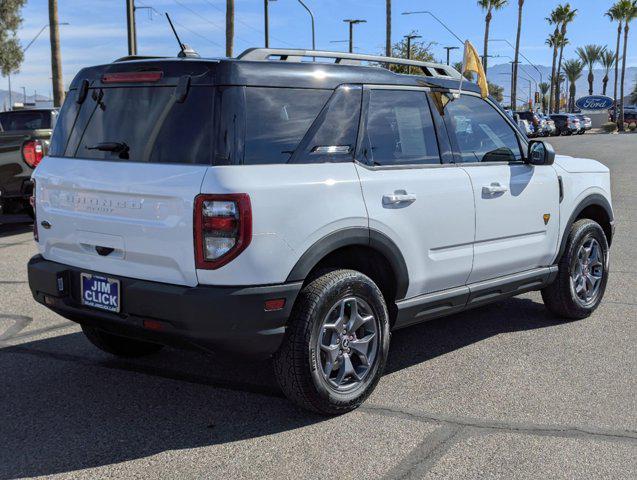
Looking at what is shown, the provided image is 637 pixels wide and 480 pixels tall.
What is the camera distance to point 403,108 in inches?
185

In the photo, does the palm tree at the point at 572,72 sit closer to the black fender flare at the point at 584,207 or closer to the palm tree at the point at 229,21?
the palm tree at the point at 229,21

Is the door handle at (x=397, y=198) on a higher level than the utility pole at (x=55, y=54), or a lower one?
lower

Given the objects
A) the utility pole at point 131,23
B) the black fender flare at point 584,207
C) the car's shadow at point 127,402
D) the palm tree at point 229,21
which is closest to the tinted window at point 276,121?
the car's shadow at point 127,402

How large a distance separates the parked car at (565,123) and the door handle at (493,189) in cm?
5560

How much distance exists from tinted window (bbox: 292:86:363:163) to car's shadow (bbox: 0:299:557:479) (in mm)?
1159

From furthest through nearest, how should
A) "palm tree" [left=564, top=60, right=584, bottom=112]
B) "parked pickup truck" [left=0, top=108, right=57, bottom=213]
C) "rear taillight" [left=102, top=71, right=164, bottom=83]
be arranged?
"palm tree" [left=564, top=60, right=584, bottom=112] → "parked pickup truck" [left=0, top=108, right=57, bottom=213] → "rear taillight" [left=102, top=71, right=164, bottom=83]

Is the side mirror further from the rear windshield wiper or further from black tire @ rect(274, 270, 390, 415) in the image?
the rear windshield wiper

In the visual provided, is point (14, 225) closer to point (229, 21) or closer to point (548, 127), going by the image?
point (229, 21)

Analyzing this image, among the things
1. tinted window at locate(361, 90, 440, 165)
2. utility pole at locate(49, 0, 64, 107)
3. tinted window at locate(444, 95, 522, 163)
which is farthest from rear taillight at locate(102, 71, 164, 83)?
utility pole at locate(49, 0, 64, 107)

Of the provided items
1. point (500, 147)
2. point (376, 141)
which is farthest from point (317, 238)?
point (500, 147)

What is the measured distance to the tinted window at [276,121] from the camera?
3.82 meters

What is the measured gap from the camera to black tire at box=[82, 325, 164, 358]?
5.03 metres

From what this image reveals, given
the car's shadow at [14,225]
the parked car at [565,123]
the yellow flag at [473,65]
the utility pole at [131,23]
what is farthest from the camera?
the parked car at [565,123]

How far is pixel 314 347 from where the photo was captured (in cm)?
396
